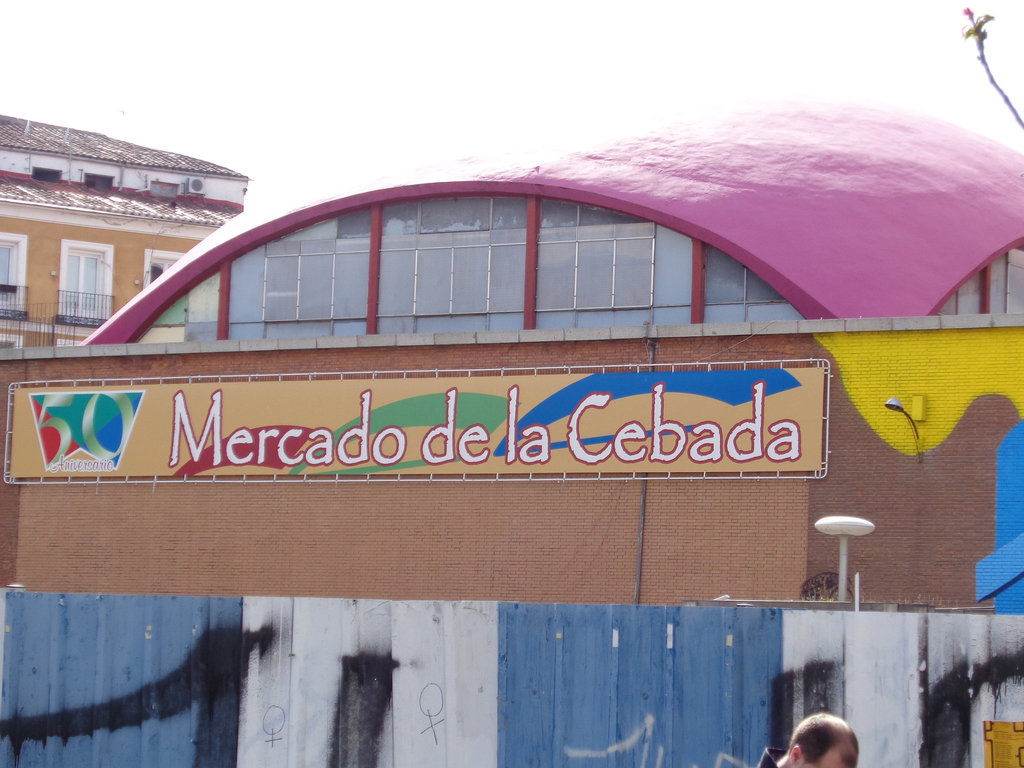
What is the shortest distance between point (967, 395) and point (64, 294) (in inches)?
1214

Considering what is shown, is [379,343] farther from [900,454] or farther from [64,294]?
[64,294]

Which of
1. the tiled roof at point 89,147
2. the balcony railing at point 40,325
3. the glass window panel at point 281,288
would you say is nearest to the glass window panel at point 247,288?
the glass window panel at point 281,288

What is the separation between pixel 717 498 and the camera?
21.0 meters

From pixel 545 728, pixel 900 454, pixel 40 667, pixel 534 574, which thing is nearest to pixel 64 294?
pixel 534 574

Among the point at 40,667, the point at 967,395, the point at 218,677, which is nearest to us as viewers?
the point at 218,677

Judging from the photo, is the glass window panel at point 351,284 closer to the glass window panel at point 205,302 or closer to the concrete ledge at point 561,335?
the glass window panel at point 205,302

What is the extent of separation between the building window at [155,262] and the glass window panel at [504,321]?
75.3ft

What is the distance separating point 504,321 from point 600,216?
2.43 meters

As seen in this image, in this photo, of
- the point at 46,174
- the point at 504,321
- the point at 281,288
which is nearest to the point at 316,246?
the point at 281,288

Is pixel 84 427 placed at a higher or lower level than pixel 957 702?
higher

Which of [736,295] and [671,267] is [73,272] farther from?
[736,295]

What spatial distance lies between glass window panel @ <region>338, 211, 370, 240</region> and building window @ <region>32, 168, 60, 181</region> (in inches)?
937

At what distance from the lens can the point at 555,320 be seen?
2519 cm

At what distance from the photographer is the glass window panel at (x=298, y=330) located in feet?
87.2
